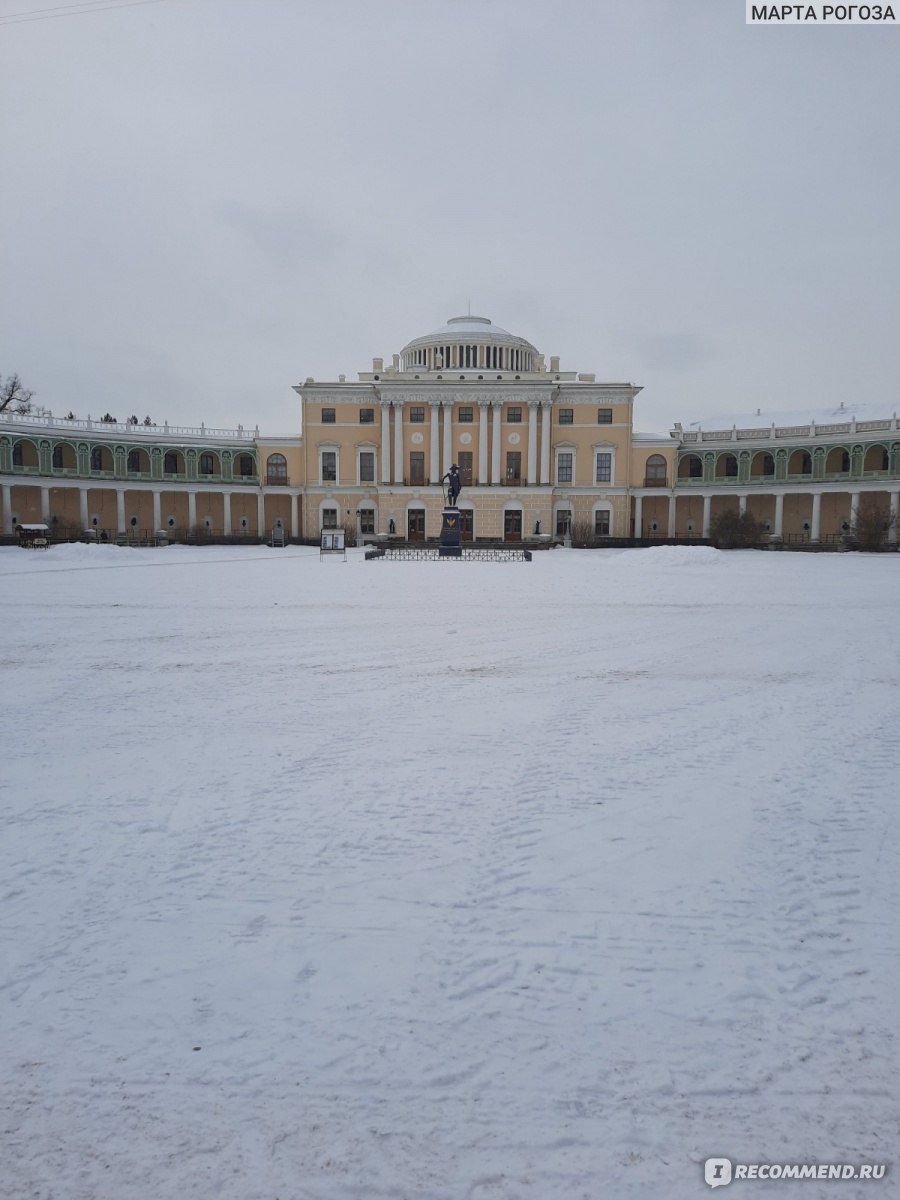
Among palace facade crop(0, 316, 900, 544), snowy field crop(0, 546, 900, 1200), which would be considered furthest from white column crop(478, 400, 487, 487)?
snowy field crop(0, 546, 900, 1200)

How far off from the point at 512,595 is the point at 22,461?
52.1m

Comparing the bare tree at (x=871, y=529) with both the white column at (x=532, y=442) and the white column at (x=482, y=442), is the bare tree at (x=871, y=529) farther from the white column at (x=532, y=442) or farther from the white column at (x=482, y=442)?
the white column at (x=482, y=442)

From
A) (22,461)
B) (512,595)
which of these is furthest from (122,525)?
(512,595)

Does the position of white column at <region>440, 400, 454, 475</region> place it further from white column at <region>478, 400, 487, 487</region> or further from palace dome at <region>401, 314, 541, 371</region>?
palace dome at <region>401, 314, 541, 371</region>

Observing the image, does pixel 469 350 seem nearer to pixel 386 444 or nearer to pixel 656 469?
pixel 386 444

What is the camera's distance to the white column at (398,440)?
60.6 m

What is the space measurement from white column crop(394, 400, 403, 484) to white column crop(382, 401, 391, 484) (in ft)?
1.75

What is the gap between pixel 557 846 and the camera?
4699mm

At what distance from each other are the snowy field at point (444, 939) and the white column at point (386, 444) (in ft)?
175

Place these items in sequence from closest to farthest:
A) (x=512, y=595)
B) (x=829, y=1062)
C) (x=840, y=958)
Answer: (x=829, y=1062), (x=840, y=958), (x=512, y=595)

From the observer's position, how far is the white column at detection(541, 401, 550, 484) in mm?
60125

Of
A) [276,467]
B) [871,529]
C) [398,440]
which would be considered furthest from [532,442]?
[871,529]

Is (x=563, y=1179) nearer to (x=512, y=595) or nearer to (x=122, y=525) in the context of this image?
(x=512, y=595)

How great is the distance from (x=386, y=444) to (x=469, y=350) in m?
13.9
